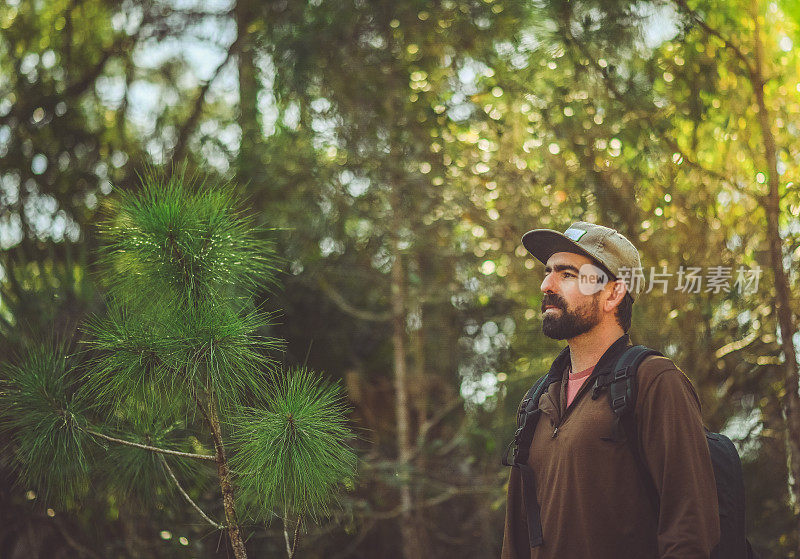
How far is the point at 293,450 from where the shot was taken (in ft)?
7.08

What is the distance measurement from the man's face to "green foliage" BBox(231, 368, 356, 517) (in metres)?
0.69

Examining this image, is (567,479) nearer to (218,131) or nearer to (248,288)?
(248,288)

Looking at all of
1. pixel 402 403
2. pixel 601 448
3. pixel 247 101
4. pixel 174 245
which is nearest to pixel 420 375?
pixel 402 403

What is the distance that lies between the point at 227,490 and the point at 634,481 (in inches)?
46.4

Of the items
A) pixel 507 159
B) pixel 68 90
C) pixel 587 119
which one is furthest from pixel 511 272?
pixel 68 90

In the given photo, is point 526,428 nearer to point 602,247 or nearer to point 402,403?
point 602,247

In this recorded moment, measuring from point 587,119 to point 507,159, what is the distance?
2.87 feet

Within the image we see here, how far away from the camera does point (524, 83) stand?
4.77m

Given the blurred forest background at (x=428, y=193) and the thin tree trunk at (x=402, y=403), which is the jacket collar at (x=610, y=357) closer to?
the blurred forest background at (x=428, y=193)

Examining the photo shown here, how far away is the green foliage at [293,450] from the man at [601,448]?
0.57 meters

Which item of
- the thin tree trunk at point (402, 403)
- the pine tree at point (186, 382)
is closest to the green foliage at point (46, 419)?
the pine tree at point (186, 382)

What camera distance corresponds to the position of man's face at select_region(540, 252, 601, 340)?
220 centimetres

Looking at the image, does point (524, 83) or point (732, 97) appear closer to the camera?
point (732, 97)

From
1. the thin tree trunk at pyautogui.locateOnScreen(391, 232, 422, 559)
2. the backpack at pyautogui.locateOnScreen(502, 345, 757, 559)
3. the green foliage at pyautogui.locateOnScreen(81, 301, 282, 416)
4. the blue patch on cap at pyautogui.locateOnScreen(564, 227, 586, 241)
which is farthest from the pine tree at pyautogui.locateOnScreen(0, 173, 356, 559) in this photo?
the thin tree trunk at pyautogui.locateOnScreen(391, 232, 422, 559)
